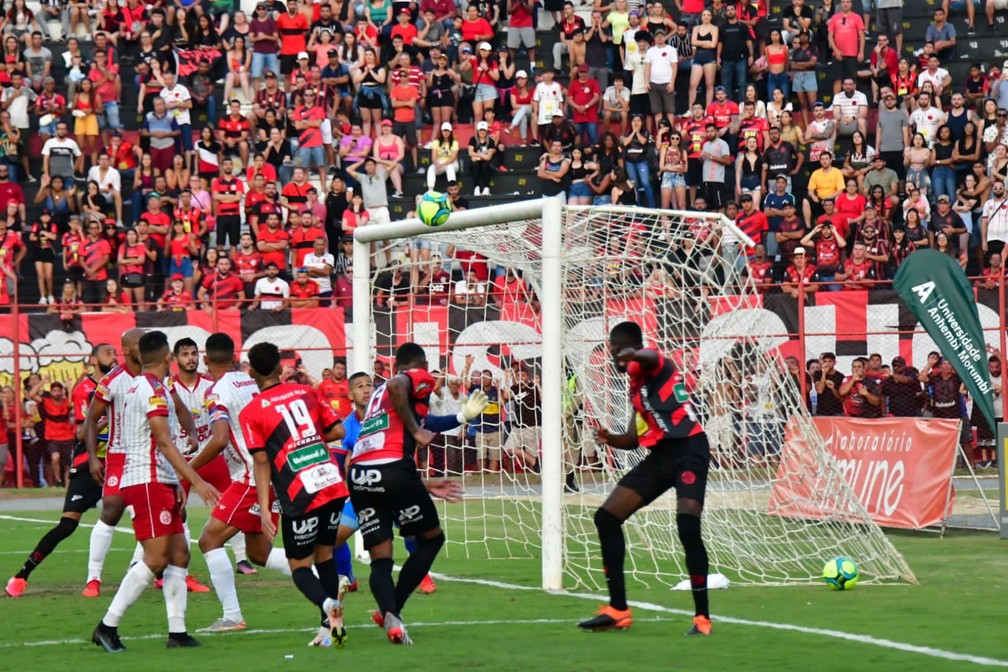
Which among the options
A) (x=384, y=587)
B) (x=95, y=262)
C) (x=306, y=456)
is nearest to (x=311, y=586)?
(x=384, y=587)

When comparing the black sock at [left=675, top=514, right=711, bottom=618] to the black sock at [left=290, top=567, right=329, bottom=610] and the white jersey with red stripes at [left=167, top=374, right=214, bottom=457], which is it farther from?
the white jersey with red stripes at [left=167, top=374, right=214, bottom=457]

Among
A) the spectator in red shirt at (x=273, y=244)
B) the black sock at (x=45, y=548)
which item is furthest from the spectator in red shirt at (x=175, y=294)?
the black sock at (x=45, y=548)

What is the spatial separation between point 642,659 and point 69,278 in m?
20.4

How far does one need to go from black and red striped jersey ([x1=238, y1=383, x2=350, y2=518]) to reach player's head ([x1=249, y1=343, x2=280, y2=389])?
0.42 ft

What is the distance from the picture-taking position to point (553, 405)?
496 inches

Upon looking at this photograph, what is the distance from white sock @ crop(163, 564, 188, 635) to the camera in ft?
32.6

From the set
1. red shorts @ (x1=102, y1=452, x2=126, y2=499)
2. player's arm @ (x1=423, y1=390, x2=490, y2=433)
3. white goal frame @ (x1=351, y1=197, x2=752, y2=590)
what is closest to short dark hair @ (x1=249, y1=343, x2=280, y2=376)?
red shorts @ (x1=102, y1=452, x2=126, y2=499)

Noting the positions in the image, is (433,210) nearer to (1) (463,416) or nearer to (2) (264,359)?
(1) (463,416)

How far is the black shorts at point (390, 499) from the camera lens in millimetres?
10273

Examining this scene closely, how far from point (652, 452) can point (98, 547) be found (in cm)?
508

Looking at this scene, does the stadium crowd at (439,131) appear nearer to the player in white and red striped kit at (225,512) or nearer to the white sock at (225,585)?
the player in white and red striped kit at (225,512)

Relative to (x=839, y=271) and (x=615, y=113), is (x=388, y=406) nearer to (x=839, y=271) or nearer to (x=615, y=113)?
(x=839, y=271)

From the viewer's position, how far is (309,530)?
9695 mm

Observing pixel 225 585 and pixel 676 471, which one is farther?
pixel 225 585
